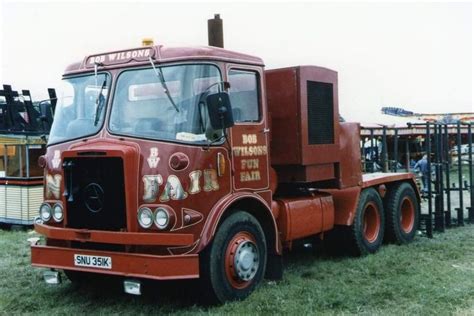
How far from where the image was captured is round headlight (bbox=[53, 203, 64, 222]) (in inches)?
247

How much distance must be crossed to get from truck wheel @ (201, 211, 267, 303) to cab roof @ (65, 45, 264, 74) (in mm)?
1675

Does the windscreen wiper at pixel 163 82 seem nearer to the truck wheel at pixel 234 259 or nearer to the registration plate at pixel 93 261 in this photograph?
the truck wheel at pixel 234 259

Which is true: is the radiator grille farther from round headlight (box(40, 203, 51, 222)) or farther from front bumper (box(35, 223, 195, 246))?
round headlight (box(40, 203, 51, 222))

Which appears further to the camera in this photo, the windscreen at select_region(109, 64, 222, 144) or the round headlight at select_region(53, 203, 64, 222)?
the round headlight at select_region(53, 203, 64, 222)

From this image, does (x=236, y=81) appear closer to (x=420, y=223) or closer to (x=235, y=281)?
(x=235, y=281)

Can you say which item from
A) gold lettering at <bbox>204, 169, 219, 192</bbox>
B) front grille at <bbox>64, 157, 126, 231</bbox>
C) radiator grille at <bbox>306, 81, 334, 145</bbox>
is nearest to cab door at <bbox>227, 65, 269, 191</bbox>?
gold lettering at <bbox>204, 169, 219, 192</bbox>

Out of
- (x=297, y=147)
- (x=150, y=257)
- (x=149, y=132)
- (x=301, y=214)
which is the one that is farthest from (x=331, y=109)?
(x=150, y=257)

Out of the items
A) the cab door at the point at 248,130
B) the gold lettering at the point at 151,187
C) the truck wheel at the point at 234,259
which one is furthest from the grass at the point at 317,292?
the cab door at the point at 248,130

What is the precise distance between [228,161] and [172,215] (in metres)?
0.95

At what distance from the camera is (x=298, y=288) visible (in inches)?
265

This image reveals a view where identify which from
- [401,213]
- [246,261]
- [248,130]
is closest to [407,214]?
[401,213]

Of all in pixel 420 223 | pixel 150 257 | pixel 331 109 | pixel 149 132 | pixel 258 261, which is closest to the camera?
pixel 150 257

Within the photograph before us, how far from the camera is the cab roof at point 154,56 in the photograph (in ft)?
19.9

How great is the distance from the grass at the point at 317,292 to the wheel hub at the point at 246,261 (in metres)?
0.26
